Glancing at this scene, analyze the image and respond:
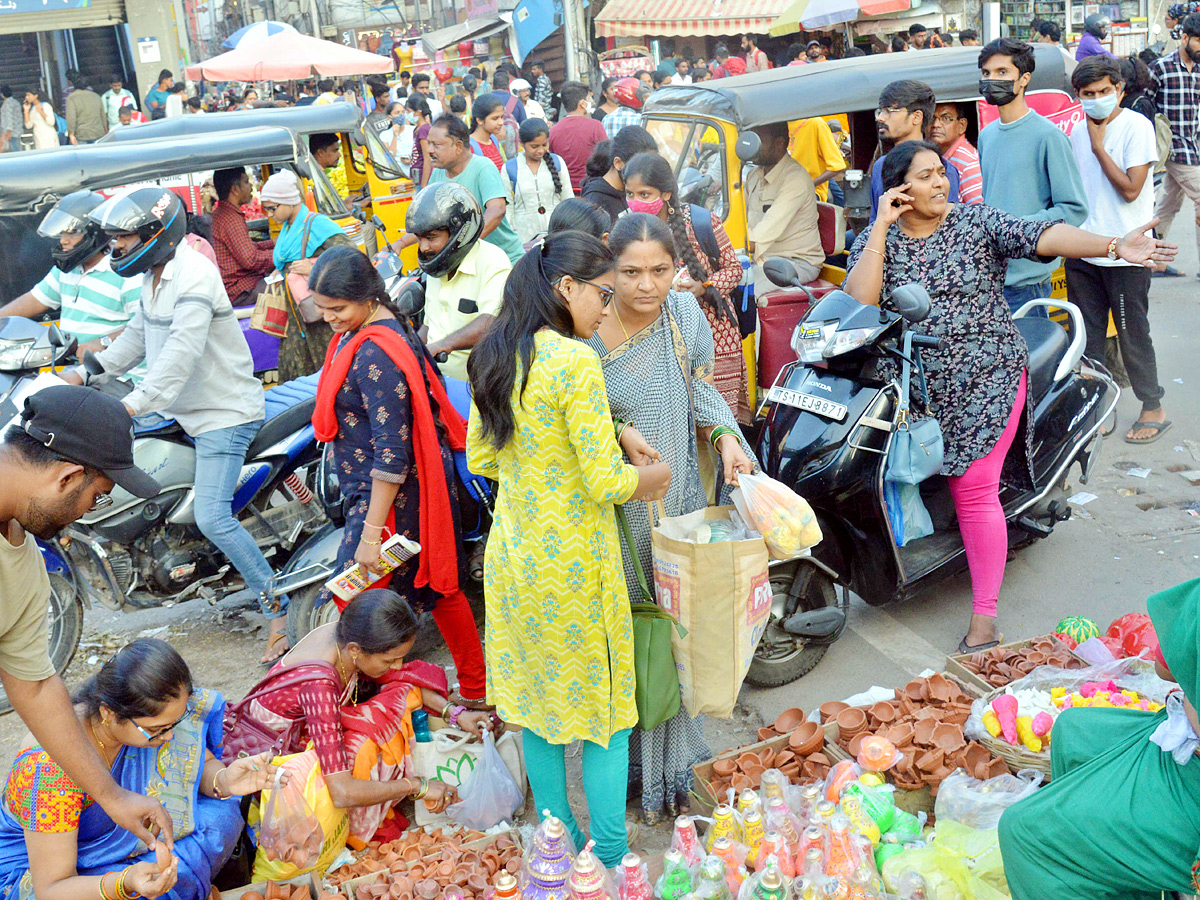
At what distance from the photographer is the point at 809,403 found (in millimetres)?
3852

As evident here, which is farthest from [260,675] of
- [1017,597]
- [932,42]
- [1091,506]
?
[932,42]

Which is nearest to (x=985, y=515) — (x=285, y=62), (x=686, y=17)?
(x=285, y=62)

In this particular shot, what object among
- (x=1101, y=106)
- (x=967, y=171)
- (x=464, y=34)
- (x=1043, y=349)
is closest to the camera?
(x=1043, y=349)

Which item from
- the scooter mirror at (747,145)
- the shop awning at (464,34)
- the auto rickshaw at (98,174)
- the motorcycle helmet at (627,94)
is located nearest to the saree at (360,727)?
the scooter mirror at (747,145)

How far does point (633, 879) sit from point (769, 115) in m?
4.08

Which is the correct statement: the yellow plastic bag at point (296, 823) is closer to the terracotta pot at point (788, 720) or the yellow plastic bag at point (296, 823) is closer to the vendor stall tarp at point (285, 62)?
the terracotta pot at point (788, 720)

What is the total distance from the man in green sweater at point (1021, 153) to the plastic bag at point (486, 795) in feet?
11.2

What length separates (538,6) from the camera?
20797 millimetres

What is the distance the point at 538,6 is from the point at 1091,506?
59.6ft

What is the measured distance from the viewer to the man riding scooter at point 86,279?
5015 mm

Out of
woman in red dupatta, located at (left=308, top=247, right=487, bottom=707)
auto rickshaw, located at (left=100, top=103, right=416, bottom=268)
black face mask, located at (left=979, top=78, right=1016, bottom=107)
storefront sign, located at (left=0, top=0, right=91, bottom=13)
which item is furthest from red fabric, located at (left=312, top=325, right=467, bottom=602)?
storefront sign, located at (left=0, top=0, right=91, bottom=13)

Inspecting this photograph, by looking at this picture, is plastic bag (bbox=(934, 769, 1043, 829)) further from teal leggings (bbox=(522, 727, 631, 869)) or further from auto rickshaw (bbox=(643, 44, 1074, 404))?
auto rickshaw (bbox=(643, 44, 1074, 404))

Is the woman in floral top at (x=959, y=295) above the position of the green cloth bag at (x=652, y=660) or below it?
above

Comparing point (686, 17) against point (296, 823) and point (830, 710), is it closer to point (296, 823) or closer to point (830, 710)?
point (830, 710)
